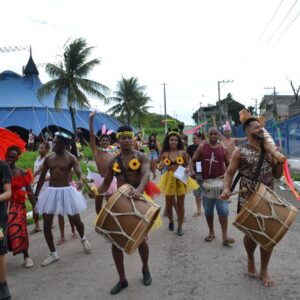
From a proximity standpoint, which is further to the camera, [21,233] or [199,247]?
[199,247]

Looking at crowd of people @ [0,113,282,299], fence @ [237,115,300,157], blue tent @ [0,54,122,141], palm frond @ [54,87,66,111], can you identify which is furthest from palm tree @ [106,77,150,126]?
crowd of people @ [0,113,282,299]

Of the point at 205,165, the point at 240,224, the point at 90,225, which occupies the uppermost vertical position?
the point at 205,165

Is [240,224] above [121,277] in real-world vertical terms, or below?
above

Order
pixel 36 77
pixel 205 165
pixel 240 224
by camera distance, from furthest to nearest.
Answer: pixel 36 77 < pixel 205 165 < pixel 240 224

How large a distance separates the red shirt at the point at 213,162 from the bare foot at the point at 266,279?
2.13 metres

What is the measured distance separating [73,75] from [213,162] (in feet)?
86.7

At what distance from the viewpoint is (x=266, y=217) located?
3896 mm

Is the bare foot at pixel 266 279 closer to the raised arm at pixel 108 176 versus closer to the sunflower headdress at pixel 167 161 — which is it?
the raised arm at pixel 108 176

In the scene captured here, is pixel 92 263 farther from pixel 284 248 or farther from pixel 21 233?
pixel 284 248

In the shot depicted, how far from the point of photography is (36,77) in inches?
1480

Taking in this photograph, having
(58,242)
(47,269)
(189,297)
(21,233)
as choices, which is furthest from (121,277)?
(58,242)

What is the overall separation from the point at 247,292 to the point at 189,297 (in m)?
0.62

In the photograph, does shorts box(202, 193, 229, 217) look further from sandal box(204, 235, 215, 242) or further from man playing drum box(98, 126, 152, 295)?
man playing drum box(98, 126, 152, 295)

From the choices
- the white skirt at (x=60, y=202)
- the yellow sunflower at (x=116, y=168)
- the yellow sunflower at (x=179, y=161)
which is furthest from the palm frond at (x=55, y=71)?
the yellow sunflower at (x=116, y=168)
